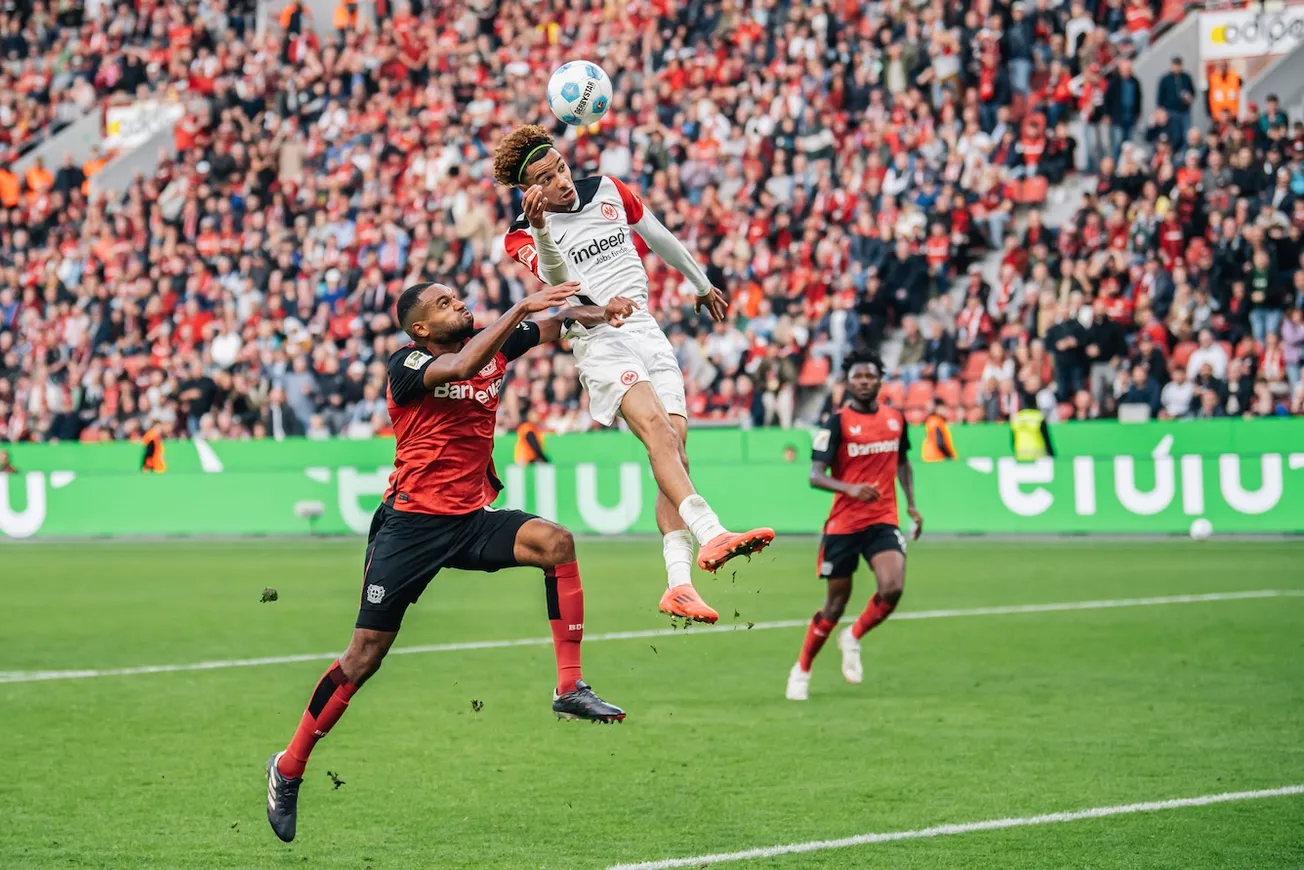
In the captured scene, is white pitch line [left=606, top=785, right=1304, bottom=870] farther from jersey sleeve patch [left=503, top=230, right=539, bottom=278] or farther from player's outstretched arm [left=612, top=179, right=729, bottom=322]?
jersey sleeve patch [left=503, top=230, right=539, bottom=278]

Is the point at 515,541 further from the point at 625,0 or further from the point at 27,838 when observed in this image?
the point at 625,0

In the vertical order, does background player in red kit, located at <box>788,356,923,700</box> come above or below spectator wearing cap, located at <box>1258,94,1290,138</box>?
below

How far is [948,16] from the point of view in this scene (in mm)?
26812

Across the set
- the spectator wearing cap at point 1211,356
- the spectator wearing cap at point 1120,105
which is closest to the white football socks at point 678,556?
the spectator wearing cap at point 1211,356

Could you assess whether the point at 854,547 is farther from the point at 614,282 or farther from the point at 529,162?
the point at 529,162

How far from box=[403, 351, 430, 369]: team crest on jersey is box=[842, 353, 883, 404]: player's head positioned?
531cm

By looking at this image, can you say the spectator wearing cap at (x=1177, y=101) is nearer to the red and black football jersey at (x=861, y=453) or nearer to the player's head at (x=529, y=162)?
the red and black football jersey at (x=861, y=453)

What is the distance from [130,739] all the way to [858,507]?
16.4 feet

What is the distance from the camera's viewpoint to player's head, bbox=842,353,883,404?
12555 millimetres

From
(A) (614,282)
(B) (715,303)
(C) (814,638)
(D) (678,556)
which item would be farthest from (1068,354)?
(D) (678,556)

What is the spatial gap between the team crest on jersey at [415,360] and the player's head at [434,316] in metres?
0.07

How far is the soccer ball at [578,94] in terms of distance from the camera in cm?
842

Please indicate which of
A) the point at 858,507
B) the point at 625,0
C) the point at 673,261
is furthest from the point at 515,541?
the point at 625,0

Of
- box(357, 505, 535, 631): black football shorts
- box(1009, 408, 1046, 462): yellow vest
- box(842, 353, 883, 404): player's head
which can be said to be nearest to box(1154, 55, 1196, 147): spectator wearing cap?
box(1009, 408, 1046, 462): yellow vest
